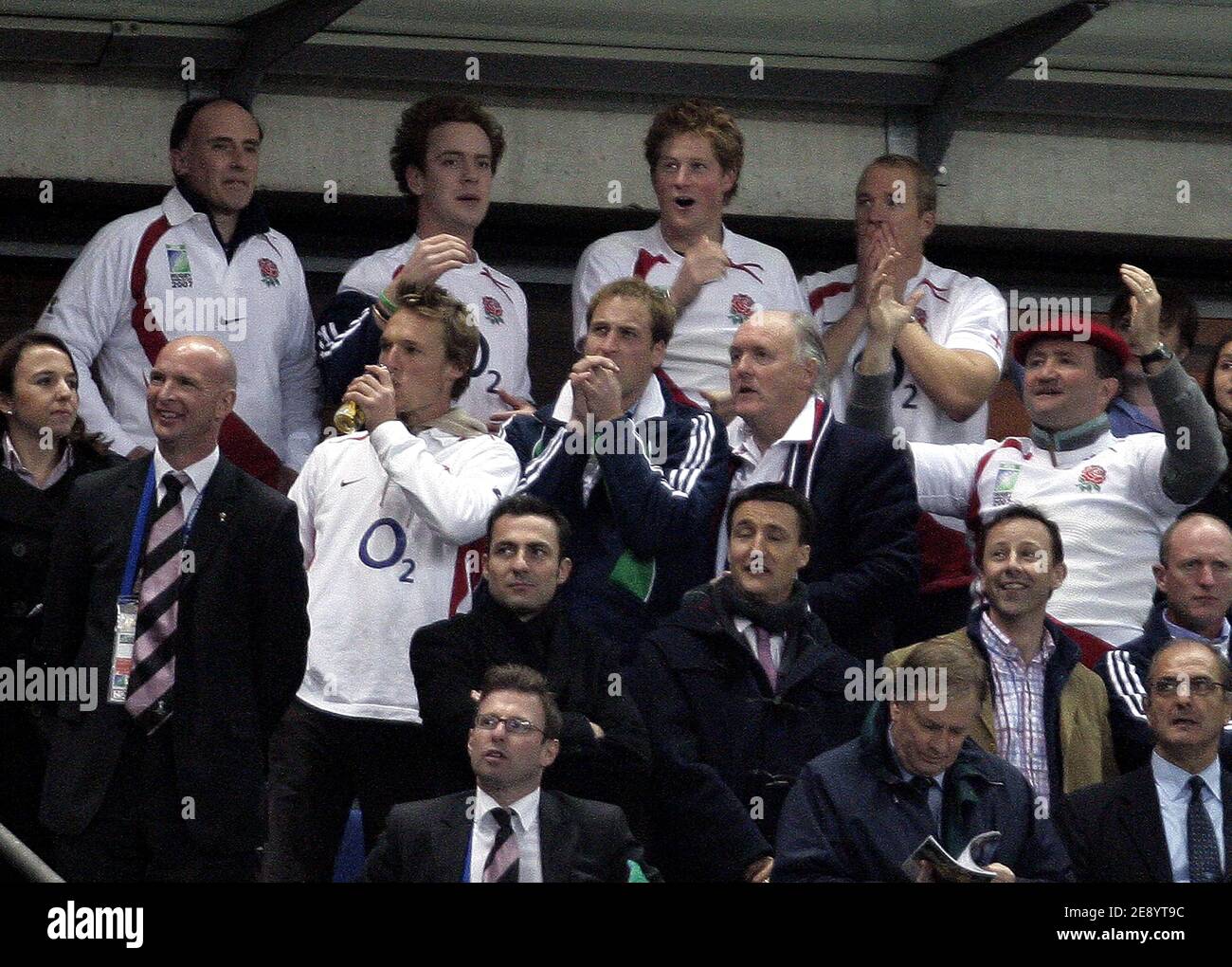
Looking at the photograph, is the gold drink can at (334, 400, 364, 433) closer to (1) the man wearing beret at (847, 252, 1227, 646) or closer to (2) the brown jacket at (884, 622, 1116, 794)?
(1) the man wearing beret at (847, 252, 1227, 646)

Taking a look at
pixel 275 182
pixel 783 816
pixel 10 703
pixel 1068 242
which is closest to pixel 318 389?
pixel 275 182

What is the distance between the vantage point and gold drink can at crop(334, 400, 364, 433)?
6.88 meters

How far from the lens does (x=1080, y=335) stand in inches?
277

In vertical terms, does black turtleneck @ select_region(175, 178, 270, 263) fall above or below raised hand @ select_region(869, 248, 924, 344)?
above

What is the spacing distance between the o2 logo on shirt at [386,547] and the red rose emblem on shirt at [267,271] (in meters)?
1.20

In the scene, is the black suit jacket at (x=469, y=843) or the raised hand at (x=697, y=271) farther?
the raised hand at (x=697, y=271)

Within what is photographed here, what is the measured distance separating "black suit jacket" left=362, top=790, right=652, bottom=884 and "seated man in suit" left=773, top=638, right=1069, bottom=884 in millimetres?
410

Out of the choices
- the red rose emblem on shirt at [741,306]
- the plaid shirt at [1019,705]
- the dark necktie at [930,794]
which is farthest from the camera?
the red rose emblem on shirt at [741,306]

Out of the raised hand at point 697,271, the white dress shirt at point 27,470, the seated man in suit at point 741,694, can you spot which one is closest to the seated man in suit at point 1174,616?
the seated man in suit at point 741,694

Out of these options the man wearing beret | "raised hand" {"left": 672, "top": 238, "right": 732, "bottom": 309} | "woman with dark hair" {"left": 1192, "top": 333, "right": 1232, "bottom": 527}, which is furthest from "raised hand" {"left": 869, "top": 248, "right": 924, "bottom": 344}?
"woman with dark hair" {"left": 1192, "top": 333, "right": 1232, "bottom": 527}

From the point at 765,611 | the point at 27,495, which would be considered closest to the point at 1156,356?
the point at 765,611

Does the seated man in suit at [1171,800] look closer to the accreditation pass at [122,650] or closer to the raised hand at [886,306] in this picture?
the raised hand at [886,306]

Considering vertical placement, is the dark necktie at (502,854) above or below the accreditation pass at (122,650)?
below

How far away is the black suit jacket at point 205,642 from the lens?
5.89 m
